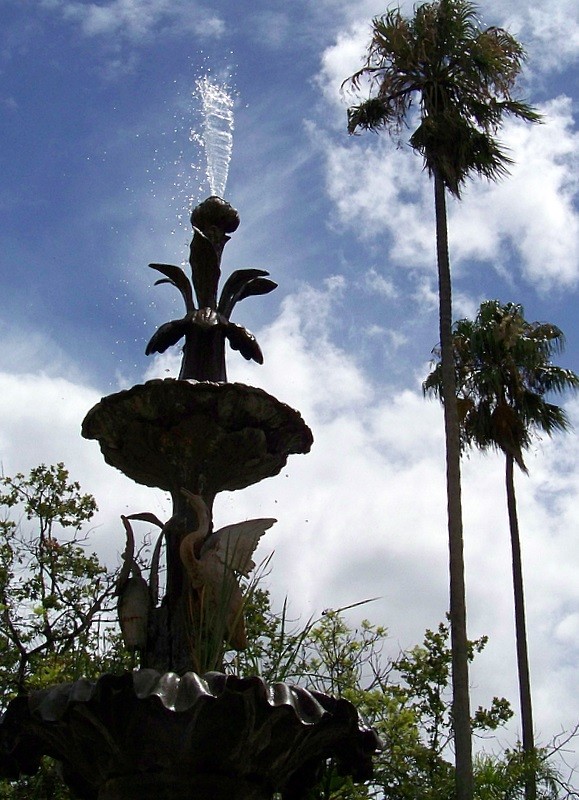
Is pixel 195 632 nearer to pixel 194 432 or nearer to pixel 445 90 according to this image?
pixel 194 432

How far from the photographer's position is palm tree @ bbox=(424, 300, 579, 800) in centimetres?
2069

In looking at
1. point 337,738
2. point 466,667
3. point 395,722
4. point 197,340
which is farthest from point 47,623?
point 337,738

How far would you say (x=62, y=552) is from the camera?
14.5m

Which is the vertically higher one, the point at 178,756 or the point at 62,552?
the point at 62,552

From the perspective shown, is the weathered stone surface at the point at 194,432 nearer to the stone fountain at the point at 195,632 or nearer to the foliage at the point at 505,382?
the stone fountain at the point at 195,632

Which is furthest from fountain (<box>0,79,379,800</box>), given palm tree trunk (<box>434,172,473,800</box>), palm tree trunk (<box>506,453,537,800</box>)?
palm tree trunk (<box>506,453,537,800</box>)

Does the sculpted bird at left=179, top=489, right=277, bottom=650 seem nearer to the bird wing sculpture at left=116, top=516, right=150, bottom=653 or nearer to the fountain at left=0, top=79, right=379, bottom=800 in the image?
the fountain at left=0, top=79, right=379, bottom=800

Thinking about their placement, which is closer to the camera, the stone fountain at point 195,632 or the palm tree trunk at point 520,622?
the stone fountain at point 195,632

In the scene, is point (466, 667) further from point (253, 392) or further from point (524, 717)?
point (253, 392)

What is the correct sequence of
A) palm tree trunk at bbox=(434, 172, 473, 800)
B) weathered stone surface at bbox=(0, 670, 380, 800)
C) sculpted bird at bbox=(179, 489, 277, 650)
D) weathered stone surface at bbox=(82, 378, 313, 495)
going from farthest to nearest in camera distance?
palm tree trunk at bbox=(434, 172, 473, 800), weathered stone surface at bbox=(82, 378, 313, 495), sculpted bird at bbox=(179, 489, 277, 650), weathered stone surface at bbox=(0, 670, 380, 800)

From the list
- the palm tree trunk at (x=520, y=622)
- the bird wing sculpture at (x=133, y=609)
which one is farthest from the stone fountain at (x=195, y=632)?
the palm tree trunk at (x=520, y=622)

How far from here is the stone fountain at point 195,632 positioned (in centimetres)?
405

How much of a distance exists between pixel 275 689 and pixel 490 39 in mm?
16439

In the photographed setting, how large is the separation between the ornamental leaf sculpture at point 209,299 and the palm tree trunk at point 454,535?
8.54m
